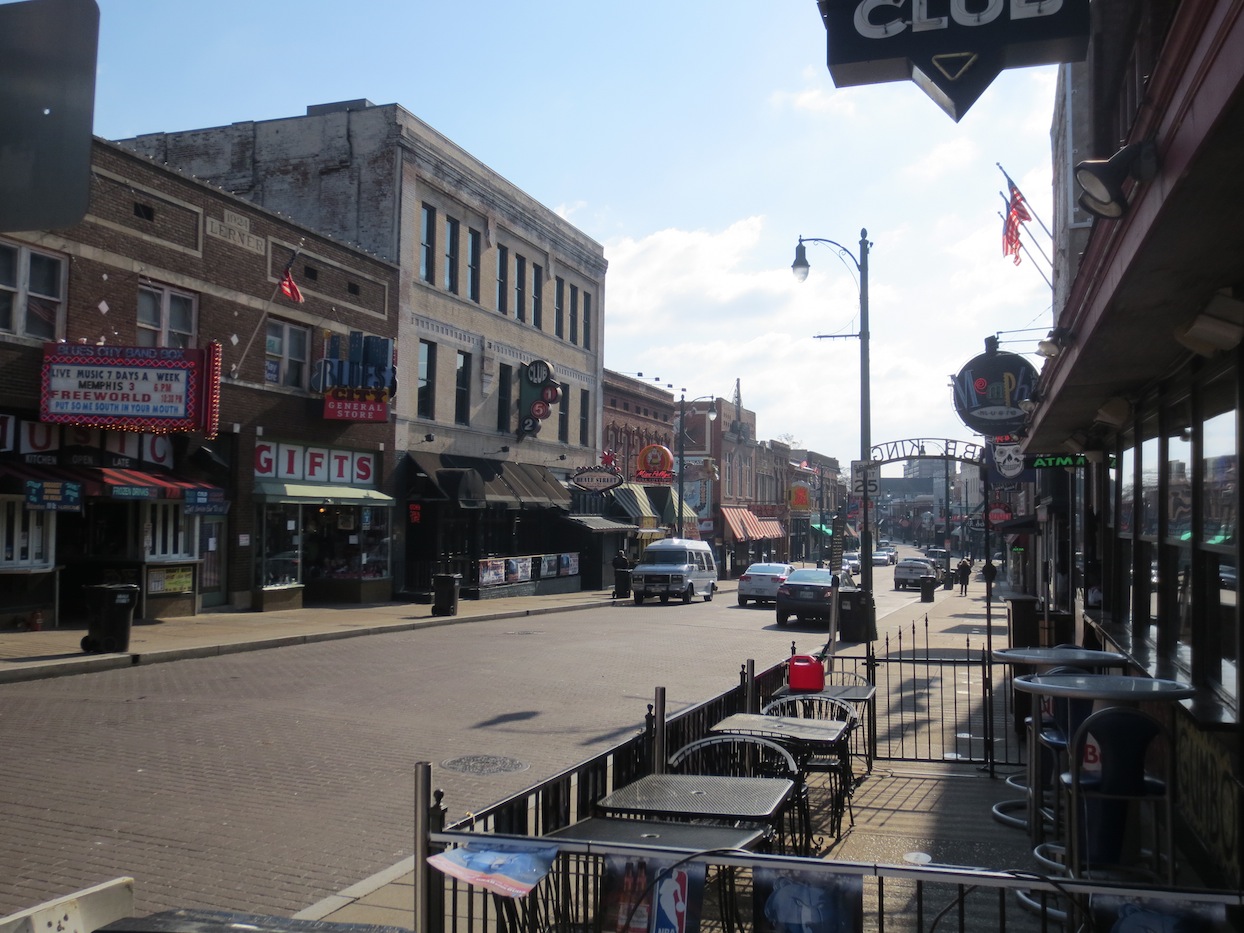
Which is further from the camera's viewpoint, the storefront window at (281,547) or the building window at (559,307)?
the building window at (559,307)

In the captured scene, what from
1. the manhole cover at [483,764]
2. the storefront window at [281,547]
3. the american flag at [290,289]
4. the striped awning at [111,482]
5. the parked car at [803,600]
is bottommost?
the manhole cover at [483,764]

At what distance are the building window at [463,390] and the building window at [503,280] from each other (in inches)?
117

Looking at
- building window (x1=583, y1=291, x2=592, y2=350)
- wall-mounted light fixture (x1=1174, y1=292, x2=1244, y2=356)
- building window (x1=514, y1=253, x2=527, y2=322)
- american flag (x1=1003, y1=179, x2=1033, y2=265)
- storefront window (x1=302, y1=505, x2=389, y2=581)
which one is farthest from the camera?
building window (x1=583, y1=291, x2=592, y2=350)

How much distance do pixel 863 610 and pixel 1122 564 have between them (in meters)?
12.5

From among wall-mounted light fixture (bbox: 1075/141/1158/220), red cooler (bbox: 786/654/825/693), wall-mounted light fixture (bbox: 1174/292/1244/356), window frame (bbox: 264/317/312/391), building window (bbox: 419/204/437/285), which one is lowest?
red cooler (bbox: 786/654/825/693)

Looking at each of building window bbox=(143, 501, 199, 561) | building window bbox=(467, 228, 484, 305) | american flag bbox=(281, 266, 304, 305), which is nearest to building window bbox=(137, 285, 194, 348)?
american flag bbox=(281, 266, 304, 305)

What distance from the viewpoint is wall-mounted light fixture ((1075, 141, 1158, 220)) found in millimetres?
3998

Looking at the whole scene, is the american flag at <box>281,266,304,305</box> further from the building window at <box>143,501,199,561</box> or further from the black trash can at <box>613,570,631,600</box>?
the black trash can at <box>613,570,631,600</box>

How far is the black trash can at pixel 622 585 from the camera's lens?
36.7 meters

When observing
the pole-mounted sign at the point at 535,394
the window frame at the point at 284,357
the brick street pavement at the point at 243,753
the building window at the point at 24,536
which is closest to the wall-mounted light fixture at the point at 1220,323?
the brick street pavement at the point at 243,753

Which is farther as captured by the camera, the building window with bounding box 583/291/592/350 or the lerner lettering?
the building window with bounding box 583/291/592/350

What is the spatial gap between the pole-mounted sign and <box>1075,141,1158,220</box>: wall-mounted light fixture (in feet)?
112

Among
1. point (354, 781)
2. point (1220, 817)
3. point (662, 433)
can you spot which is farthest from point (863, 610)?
point (662, 433)

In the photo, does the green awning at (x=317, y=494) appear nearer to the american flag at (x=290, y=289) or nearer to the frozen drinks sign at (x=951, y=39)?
the american flag at (x=290, y=289)
